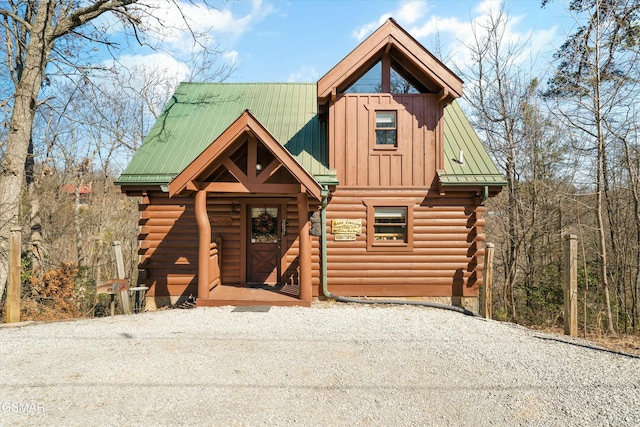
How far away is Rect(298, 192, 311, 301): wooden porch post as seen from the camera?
7992 millimetres

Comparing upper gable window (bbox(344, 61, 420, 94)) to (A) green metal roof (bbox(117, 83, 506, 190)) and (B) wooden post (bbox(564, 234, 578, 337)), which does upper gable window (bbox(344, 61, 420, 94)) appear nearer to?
(A) green metal roof (bbox(117, 83, 506, 190))

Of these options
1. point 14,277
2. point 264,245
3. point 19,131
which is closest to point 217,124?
point 264,245

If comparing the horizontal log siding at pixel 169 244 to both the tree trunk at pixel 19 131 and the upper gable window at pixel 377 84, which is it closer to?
the tree trunk at pixel 19 131

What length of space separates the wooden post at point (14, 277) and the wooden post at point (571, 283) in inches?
413

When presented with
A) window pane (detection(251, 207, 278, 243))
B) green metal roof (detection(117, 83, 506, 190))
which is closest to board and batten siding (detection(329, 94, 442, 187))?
green metal roof (detection(117, 83, 506, 190))

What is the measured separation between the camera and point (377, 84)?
31.2ft

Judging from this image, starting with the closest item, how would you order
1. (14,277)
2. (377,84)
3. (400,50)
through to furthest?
(14,277), (400,50), (377,84)

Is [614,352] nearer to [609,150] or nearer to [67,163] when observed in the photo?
[609,150]

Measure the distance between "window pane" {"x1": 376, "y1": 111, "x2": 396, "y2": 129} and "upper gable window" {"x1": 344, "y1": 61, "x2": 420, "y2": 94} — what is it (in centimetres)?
65

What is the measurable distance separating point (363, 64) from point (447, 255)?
18.8ft

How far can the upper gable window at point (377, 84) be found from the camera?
948 cm

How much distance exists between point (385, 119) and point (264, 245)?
→ 5.03 metres

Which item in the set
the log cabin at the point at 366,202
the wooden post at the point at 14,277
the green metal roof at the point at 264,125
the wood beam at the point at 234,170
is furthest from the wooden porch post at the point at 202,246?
the wooden post at the point at 14,277

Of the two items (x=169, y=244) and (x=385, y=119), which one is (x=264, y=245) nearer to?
(x=169, y=244)
